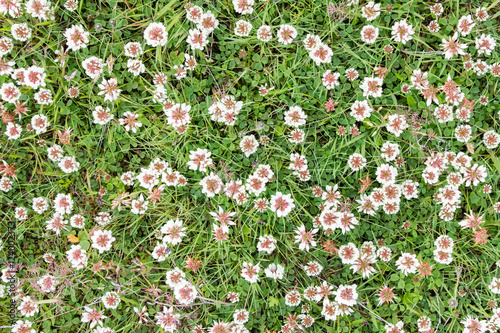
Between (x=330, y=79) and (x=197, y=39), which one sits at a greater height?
(x=197, y=39)

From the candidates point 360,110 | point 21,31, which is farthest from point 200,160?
point 21,31

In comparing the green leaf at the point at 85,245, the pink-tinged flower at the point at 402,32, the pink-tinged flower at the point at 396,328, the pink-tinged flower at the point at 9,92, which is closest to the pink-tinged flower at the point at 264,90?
the pink-tinged flower at the point at 402,32

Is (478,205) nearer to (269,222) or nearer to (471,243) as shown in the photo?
(471,243)

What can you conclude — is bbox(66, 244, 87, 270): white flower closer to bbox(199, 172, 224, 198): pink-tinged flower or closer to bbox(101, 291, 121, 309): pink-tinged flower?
bbox(101, 291, 121, 309): pink-tinged flower

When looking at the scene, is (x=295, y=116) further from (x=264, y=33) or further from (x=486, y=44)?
(x=486, y=44)

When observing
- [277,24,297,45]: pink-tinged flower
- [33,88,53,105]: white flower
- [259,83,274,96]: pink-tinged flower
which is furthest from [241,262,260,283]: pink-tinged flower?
[33,88,53,105]: white flower

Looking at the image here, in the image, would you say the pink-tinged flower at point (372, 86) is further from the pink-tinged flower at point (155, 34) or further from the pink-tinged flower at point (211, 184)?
the pink-tinged flower at point (155, 34)
